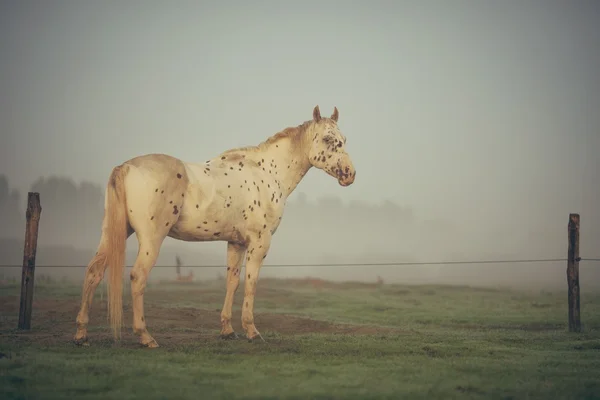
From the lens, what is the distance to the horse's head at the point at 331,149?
11523 millimetres

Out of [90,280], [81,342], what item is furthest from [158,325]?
[90,280]

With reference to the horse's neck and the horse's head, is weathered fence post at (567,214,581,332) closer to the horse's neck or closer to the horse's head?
the horse's head

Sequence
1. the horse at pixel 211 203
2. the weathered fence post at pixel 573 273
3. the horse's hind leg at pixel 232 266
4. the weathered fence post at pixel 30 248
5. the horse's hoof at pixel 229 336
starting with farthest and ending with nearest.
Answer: the weathered fence post at pixel 573 273 < the weathered fence post at pixel 30 248 < the horse's hind leg at pixel 232 266 < the horse's hoof at pixel 229 336 < the horse at pixel 211 203

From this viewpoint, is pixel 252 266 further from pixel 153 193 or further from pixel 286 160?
pixel 153 193

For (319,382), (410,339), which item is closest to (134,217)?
(319,382)

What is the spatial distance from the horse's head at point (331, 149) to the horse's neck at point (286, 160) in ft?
0.80

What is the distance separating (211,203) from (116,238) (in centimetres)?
160

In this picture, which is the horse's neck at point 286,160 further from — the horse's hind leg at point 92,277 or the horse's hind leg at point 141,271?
the horse's hind leg at point 92,277

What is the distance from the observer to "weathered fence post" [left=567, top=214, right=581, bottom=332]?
13.8 metres

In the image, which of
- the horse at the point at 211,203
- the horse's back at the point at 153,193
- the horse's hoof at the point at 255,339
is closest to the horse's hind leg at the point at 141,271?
the horse at the point at 211,203

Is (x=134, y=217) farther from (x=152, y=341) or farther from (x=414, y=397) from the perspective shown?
(x=414, y=397)

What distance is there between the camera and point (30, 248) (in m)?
12.7

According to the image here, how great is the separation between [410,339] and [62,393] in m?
6.68

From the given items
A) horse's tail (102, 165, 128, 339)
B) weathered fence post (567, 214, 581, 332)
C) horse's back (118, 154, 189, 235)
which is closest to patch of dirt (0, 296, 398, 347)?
horse's tail (102, 165, 128, 339)
